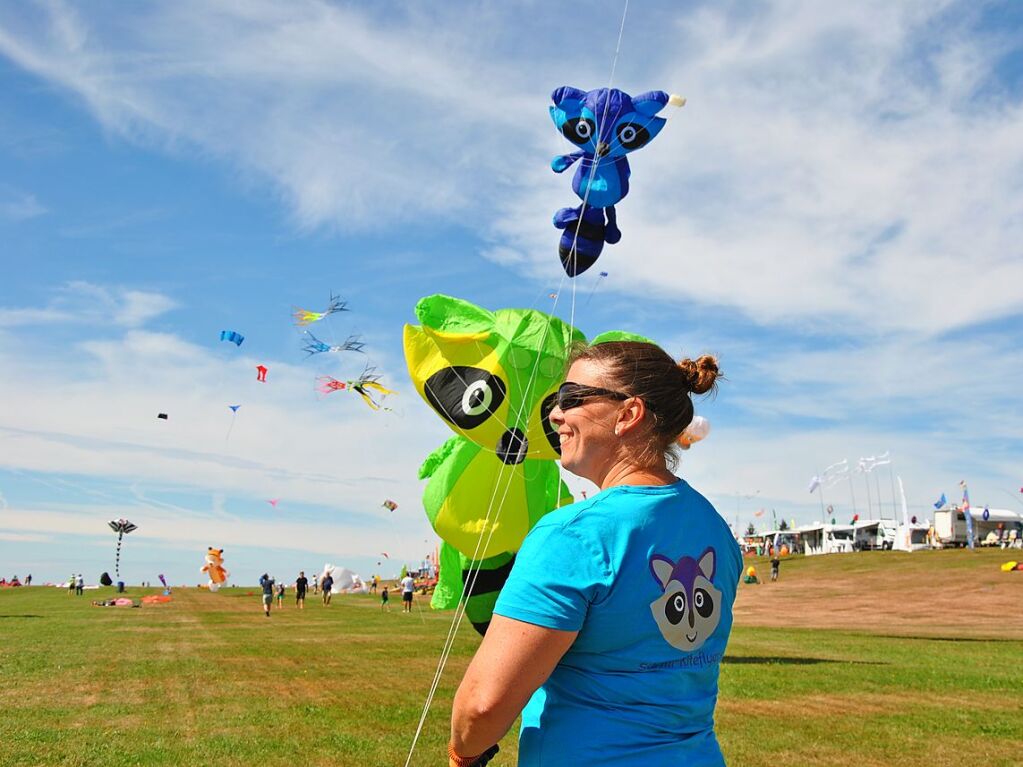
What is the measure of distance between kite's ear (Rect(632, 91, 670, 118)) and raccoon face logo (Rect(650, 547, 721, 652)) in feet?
23.7

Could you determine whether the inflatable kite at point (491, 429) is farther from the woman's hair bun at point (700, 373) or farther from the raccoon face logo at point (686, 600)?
the raccoon face logo at point (686, 600)

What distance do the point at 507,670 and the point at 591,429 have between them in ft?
2.09

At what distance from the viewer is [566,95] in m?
8.62

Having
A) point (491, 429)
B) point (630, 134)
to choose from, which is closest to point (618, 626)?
point (630, 134)

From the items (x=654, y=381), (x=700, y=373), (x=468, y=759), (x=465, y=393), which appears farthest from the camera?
(x=465, y=393)

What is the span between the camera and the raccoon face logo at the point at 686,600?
5.98ft

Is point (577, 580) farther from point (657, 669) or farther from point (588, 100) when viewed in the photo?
point (588, 100)

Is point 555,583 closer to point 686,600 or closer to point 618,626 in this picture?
point 618,626

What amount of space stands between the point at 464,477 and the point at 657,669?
27.1ft

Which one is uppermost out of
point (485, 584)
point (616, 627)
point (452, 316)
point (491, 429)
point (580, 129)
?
point (580, 129)

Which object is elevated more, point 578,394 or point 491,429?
point 491,429

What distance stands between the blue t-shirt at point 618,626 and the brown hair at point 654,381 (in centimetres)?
21

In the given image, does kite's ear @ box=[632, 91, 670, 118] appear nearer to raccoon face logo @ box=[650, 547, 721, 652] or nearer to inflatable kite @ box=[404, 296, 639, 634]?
inflatable kite @ box=[404, 296, 639, 634]

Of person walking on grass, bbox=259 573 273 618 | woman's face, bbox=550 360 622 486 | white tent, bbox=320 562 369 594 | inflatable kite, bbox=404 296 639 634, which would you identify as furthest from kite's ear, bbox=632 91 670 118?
white tent, bbox=320 562 369 594
